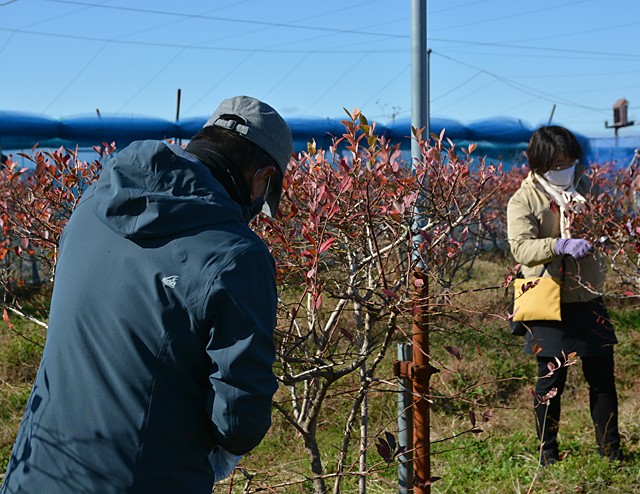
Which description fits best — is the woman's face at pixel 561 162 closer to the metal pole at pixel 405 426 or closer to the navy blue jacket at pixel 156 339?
the metal pole at pixel 405 426

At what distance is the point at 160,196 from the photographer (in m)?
1.54

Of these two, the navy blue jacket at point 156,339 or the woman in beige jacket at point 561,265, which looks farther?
the woman in beige jacket at point 561,265

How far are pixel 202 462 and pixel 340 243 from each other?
1.39m

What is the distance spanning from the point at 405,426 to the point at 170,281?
1.38 meters

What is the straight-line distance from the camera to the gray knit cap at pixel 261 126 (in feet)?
5.70

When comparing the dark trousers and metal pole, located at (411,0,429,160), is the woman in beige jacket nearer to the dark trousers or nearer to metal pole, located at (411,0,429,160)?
the dark trousers

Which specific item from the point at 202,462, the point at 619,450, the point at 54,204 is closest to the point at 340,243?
the point at 54,204

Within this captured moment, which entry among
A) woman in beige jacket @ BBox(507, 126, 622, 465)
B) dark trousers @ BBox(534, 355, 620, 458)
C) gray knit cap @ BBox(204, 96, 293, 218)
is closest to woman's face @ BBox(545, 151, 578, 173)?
woman in beige jacket @ BBox(507, 126, 622, 465)

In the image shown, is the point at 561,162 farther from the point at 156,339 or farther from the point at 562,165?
the point at 156,339

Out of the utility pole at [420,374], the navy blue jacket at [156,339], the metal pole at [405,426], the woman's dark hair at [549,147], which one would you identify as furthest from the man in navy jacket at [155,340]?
the woman's dark hair at [549,147]

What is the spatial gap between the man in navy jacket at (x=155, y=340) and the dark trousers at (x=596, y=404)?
2534 millimetres

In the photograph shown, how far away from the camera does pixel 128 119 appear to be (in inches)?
367

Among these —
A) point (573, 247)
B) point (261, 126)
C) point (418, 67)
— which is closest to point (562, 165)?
point (573, 247)

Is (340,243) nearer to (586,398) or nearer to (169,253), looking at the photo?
(169,253)
